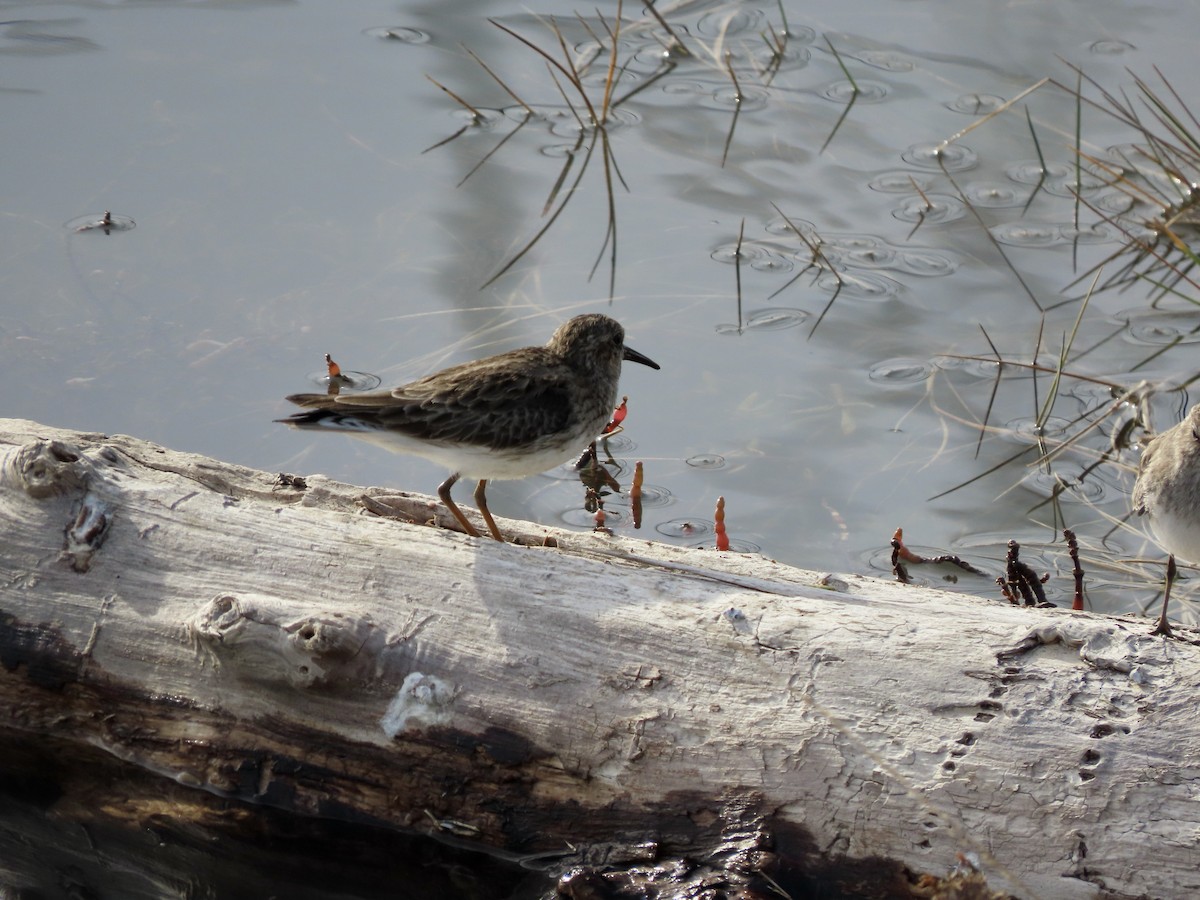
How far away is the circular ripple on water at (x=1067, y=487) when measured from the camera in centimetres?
789

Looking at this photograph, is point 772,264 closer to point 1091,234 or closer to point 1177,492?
point 1091,234

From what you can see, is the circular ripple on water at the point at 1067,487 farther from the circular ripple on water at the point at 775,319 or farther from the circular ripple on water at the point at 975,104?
the circular ripple on water at the point at 975,104

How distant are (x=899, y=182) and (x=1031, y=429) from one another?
2.72 meters

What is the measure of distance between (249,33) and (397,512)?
720cm

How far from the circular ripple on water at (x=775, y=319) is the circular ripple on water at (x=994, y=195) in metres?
1.94

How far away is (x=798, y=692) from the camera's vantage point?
488 cm

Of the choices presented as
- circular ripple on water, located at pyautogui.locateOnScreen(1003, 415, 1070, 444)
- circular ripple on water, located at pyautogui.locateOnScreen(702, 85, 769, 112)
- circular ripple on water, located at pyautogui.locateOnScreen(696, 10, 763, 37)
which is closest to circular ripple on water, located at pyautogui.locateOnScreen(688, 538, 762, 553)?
circular ripple on water, located at pyautogui.locateOnScreen(1003, 415, 1070, 444)

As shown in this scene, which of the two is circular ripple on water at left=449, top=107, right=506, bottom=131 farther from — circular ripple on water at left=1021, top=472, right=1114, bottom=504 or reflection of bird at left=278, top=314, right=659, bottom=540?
circular ripple on water at left=1021, top=472, right=1114, bottom=504

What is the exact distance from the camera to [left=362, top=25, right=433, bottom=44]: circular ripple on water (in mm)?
11789

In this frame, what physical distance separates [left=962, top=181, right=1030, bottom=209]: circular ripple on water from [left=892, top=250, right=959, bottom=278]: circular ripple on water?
75 centimetres

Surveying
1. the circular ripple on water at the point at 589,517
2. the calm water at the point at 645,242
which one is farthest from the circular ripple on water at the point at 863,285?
the circular ripple on water at the point at 589,517

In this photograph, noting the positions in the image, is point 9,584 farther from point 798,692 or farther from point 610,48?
point 610,48

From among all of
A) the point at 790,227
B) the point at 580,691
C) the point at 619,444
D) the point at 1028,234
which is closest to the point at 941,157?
the point at 1028,234

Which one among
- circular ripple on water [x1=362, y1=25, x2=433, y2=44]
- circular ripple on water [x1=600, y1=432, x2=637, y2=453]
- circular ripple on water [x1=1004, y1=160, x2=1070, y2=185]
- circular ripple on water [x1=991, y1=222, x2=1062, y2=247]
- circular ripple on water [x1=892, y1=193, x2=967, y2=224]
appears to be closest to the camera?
circular ripple on water [x1=600, y1=432, x2=637, y2=453]
